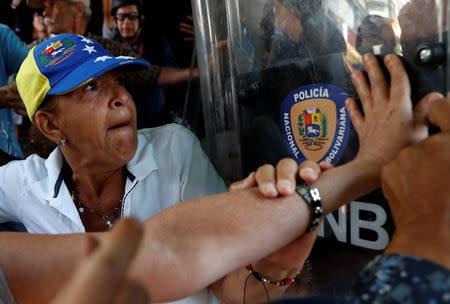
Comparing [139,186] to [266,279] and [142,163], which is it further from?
[266,279]

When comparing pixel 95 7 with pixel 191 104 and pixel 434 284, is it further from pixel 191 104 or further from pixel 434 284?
pixel 434 284

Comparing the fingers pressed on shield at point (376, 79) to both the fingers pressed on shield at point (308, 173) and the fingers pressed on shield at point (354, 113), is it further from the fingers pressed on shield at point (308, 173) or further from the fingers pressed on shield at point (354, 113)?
the fingers pressed on shield at point (308, 173)

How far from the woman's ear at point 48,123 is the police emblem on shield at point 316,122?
2.08 feet

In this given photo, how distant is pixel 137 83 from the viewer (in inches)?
74.8

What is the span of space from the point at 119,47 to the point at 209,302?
118cm

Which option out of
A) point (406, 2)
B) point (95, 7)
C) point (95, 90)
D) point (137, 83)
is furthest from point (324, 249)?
point (95, 7)

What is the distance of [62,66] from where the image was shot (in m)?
1.14

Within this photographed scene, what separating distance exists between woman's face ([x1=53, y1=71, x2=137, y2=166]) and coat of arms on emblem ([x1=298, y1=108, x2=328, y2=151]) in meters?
0.44

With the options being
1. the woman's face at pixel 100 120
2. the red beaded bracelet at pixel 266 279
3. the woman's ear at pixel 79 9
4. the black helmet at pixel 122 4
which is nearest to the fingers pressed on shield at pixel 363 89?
the red beaded bracelet at pixel 266 279

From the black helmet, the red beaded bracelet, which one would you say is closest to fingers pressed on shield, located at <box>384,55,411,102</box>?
the red beaded bracelet

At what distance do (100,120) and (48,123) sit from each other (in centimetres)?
20

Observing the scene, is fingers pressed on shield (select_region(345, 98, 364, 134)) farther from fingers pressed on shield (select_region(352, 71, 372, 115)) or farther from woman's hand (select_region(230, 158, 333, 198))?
woman's hand (select_region(230, 158, 333, 198))

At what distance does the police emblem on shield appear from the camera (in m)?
0.91

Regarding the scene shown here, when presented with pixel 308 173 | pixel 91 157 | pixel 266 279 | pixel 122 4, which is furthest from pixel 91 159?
pixel 122 4
